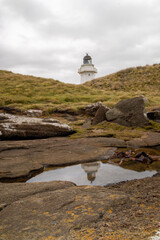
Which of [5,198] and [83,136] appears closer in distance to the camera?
[5,198]

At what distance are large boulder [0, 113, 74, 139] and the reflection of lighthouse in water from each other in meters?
3.47

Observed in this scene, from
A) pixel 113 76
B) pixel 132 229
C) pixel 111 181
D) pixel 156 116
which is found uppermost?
pixel 113 76

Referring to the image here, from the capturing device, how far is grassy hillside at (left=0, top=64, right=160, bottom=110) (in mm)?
19469

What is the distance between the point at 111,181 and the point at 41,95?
776 inches

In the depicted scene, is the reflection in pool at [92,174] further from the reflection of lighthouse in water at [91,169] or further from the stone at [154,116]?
the stone at [154,116]

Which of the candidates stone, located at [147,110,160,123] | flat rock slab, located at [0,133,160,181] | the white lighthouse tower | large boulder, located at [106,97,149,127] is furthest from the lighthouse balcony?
flat rock slab, located at [0,133,160,181]

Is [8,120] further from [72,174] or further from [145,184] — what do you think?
[145,184]

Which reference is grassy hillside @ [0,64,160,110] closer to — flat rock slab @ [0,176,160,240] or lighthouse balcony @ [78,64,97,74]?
flat rock slab @ [0,176,160,240]

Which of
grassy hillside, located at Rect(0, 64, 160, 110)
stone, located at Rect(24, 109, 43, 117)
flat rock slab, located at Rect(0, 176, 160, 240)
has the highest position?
grassy hillside, located at Rect(0, 64, 160, 110)

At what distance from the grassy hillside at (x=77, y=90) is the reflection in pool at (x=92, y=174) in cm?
1109

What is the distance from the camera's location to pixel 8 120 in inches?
329

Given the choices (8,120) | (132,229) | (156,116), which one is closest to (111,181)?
(132,229)

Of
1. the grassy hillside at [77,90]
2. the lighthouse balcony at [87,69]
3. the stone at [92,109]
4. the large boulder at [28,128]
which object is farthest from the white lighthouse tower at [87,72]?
the large boulder at [28,128]

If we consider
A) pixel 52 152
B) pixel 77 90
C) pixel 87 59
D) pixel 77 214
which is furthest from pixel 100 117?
pixel 87 59
